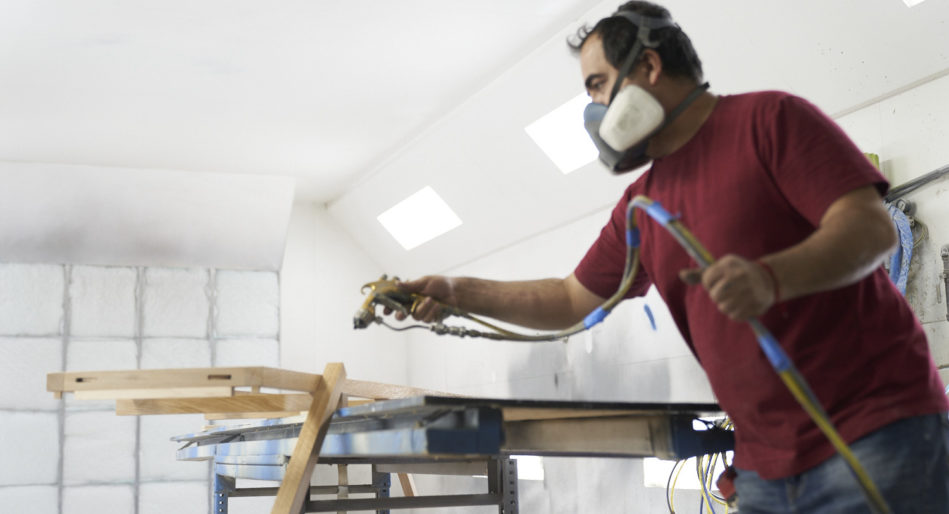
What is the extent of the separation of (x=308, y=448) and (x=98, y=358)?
163 inches

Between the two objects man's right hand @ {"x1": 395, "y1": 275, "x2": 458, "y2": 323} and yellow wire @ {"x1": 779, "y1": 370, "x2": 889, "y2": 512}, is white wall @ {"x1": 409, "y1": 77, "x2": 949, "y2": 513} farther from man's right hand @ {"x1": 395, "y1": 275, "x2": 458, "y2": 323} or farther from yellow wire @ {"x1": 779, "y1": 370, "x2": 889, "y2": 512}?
yellow wire @ {"x1": 779, "y1": 370, "x2": 889, "y2": 512}

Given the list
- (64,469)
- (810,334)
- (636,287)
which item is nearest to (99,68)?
(64,469)

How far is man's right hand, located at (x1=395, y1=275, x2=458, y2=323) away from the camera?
5.41 ft

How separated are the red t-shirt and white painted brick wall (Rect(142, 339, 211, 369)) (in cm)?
508

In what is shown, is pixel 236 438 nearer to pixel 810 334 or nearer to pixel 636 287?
pixel 636 287

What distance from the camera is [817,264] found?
3.43ft

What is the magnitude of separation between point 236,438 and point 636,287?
1942mm

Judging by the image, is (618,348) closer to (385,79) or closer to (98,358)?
(385,79)

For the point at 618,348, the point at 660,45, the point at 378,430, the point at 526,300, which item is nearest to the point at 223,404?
the point at 378,430

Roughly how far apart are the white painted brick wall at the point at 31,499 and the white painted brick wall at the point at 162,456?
515 mm

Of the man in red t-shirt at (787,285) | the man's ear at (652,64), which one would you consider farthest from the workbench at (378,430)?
the man's ear at (652,64)

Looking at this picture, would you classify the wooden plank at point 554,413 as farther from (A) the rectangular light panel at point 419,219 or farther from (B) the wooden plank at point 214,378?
(A) the rectangular light panel at point 419,219

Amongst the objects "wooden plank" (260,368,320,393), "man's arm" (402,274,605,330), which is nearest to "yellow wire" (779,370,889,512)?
"man's arm" (402,274,605,330)

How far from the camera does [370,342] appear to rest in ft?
22.2
